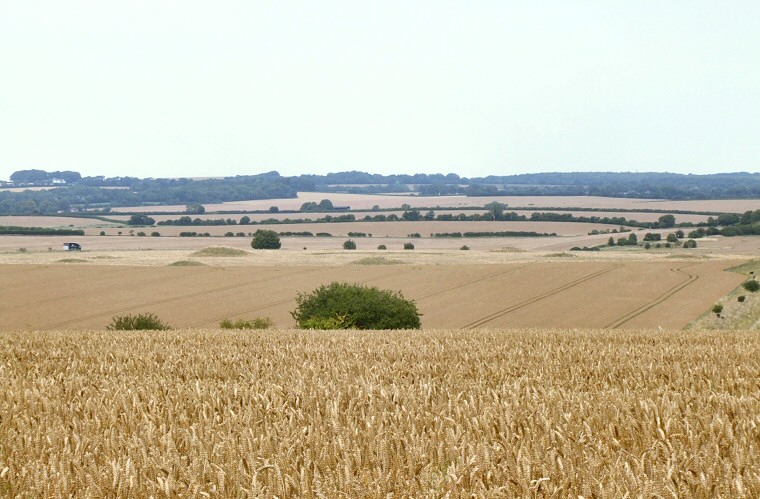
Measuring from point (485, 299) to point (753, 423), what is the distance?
55.6m

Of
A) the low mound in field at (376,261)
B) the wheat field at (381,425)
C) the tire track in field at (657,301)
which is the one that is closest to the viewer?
the wheat field at (381,425)

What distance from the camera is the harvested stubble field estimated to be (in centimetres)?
5303

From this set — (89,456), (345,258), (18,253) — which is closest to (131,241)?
(18,253)

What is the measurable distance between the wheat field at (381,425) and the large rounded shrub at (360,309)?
2781 cm

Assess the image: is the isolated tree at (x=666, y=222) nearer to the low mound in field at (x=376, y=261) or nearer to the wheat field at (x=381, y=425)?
the low mound in field at (x=376, y=261)

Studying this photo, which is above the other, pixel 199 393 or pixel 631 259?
pixel 199 393

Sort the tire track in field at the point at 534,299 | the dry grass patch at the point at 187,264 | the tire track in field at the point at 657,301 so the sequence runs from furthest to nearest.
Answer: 1. the dry grass patch at the point at 187,264
2. the tire track in field at the point at 534,299
3. the tire track in field at the point at 657,301

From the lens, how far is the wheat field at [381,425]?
514cm

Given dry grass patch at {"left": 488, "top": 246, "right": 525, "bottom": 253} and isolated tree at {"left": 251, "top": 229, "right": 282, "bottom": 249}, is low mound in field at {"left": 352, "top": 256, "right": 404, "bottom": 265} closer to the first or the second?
dry grass patch at {"left": 488, "top": 246, "right": 525, "bottom": 253}

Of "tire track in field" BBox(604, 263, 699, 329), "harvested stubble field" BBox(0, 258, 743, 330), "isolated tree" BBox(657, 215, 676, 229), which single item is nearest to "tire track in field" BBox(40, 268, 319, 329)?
"harvested stubble field" BBox(0, 258, 743, 330)

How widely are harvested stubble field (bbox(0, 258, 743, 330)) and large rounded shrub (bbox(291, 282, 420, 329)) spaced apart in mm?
7766

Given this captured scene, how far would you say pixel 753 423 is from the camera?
6625 millimetres

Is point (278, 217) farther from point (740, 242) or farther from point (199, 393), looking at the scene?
point (199, 393)

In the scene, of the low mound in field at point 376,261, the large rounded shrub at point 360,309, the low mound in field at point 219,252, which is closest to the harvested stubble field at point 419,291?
the low mound in field at point 376,261
